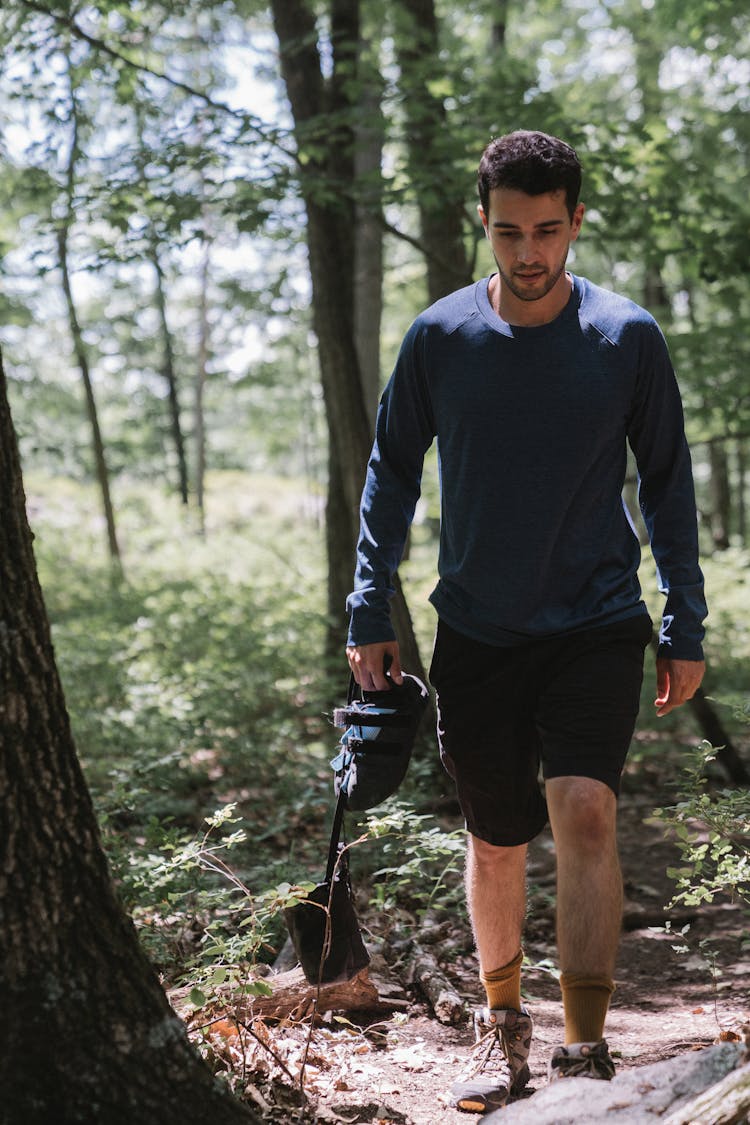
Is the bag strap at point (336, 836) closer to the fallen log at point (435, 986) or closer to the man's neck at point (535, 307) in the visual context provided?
the fallen log at point (435, 986)

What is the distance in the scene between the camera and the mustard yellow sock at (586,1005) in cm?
247

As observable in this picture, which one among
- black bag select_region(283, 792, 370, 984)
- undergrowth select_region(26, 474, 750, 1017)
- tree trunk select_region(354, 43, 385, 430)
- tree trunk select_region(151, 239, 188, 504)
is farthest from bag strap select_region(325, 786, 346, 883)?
tree trunk select_region(151, 239, 188, 504)

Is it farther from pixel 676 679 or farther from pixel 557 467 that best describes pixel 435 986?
pixel 557 467

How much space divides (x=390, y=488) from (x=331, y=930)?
127cm

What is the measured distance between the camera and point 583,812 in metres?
2.57

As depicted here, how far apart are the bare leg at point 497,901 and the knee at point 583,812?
0.45 m

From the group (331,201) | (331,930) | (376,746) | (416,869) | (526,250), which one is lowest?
(416,869)

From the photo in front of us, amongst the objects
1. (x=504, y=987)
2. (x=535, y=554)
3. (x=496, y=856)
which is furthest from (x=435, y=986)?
(x=535, y=554)

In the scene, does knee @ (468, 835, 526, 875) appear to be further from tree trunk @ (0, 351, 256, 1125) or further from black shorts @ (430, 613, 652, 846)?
tree trunk @ (0, 351, 256, 1125)

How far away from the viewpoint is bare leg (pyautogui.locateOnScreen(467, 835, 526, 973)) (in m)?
3.01

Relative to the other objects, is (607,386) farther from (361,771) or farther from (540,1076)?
(540,1076)

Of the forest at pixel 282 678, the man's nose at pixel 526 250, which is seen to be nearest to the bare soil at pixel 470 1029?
the forest at pixel 282 678

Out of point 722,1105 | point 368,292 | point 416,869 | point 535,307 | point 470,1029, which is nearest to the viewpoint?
point 722,1105

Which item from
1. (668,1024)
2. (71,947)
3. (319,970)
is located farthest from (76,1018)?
(668,1024)
